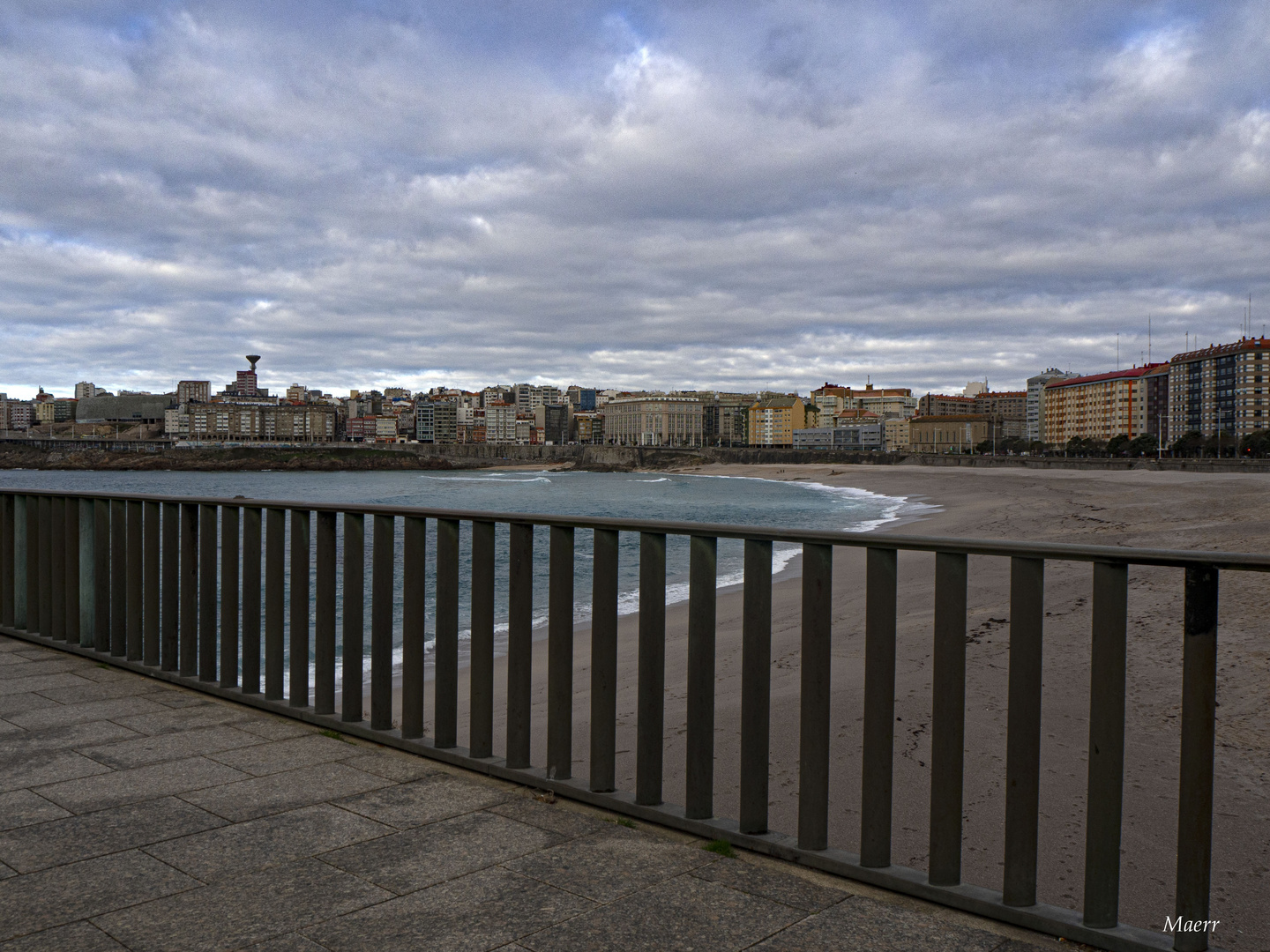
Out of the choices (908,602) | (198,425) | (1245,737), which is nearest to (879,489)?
(908,602)

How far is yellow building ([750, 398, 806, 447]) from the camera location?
613 ft

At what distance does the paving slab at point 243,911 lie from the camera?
201cm

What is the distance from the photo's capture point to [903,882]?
229 centimetres

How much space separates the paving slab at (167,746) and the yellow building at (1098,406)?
6265 inches

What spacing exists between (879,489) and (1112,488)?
16.8 meters

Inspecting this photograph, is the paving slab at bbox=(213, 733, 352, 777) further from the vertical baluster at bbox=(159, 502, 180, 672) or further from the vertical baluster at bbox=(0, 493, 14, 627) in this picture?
the vertical baluster at bbox=(0, 493, 14, 627)

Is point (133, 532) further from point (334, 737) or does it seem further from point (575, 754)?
point (575, 754)

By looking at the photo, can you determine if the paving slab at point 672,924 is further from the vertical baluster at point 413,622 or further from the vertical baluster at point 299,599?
the vertical baluster at point 299,599

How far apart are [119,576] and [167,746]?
1.76 m

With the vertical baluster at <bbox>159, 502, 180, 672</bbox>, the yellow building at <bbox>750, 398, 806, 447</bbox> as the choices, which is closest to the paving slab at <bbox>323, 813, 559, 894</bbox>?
the vertical baluster at <bbox>159, 502, 180, 672</bbox>

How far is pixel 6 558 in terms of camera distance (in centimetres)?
576

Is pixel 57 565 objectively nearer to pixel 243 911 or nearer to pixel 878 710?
pixel 243 911

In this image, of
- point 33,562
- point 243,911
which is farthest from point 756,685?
point 33,562

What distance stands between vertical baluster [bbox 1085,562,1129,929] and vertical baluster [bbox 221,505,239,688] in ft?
11.7
